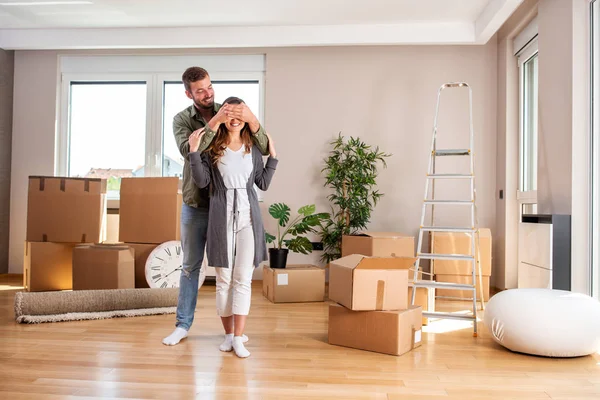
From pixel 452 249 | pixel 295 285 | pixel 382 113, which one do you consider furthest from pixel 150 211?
pixel 452 249

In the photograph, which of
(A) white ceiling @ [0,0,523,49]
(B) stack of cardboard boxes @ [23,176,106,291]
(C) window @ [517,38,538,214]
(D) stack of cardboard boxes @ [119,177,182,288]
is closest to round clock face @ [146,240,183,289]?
(D) stack of cardboard boxes @ [119,177,182,288]

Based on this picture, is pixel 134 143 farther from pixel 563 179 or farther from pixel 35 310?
pixel 563 179

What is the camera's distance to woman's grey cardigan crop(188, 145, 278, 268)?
2590 mm

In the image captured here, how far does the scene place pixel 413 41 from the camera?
206 inches

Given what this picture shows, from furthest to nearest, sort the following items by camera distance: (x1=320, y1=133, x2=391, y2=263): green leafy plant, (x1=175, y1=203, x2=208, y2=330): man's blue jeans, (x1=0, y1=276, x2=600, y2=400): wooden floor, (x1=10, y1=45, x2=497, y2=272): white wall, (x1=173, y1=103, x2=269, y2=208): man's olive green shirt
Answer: (x1=10, y1=45, x2=497, y2=272): white wall < (x1=320, y1=133, x2=391, y2=263): green leafy plant < (x1=175, y1=203, x2=208, y2=330): man's blue jeans < (x1=173, y1=103, x2=269, y2=208): man's olive green shirt < (x1=0, y1=276, x2=600, y2=400): wooden floor

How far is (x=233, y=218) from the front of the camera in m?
2.63

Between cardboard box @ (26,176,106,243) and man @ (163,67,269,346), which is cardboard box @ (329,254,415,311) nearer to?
man @ (163,67,269,346)

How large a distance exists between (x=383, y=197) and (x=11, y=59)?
437 cm

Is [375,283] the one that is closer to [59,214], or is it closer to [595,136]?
[595,136]

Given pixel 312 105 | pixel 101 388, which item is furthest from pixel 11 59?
pixel 101 388

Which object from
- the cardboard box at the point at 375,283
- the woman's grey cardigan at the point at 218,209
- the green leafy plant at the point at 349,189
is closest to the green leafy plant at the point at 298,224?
the green leafy plant at the point at 349,189

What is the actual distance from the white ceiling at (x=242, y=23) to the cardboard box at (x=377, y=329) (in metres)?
2.89

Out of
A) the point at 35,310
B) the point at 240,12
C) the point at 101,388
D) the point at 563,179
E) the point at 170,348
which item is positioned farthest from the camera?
Result: the point at 240,12

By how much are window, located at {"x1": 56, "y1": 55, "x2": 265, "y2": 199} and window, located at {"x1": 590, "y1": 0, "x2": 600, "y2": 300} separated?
3.26 metres
